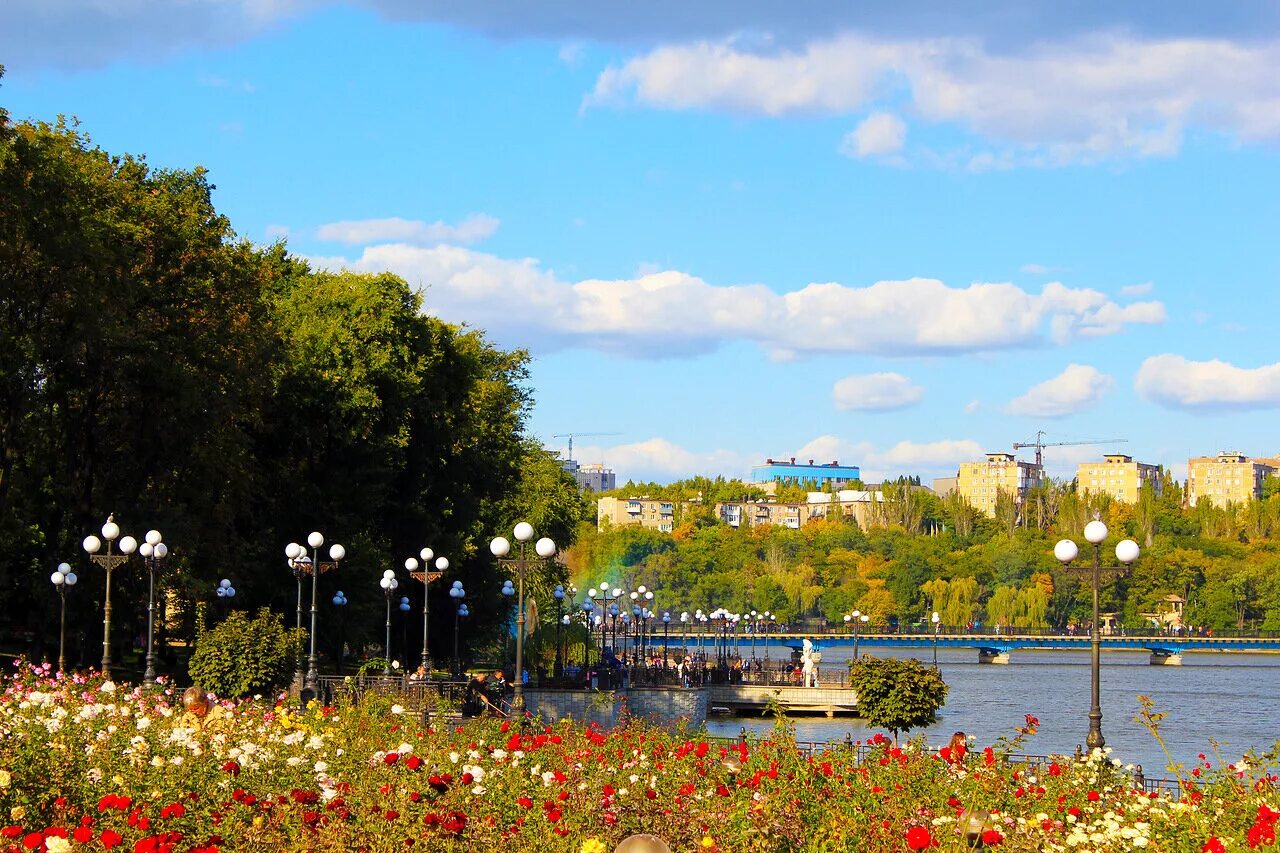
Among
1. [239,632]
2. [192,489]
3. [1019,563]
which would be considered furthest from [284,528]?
[1019,563]

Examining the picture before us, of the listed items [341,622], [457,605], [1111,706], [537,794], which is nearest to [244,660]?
[537,794]

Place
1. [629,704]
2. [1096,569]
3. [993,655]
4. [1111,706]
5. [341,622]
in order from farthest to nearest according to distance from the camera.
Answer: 1. [993,655]
2. [1111,706]
3. [341,622]
4. [629,704]
5. [1096,569]

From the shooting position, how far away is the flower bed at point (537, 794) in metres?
11.6

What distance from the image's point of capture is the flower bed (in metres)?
11.6

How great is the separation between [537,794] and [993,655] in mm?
114422

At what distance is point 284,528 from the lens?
160ft

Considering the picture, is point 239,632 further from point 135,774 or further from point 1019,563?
point 1019,563

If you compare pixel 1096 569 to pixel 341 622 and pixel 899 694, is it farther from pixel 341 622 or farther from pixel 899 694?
pixel 341 622

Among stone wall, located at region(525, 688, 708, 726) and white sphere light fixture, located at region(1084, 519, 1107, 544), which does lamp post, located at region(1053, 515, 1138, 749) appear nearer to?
white sphere light fixture, located at region(1084, 519, 1107, 544)

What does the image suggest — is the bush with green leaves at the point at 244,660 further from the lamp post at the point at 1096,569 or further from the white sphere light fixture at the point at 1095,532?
the white sphere light fixture at the point at 1095,532

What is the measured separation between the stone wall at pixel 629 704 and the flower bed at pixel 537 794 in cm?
2179

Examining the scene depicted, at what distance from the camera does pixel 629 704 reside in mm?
46219

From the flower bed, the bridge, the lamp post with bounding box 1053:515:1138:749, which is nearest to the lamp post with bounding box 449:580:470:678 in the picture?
the lamp post with bounding box 1053:515:1138:749

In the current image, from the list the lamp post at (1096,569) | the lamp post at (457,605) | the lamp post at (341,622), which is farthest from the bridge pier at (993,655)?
the lamp post at (1096,569)
